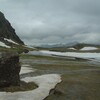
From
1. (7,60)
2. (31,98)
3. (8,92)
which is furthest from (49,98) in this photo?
(7,60)

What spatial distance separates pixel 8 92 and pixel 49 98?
530cm

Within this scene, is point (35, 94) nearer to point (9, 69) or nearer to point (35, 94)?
point (35, 94)

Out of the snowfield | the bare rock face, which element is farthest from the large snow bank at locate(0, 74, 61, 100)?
the bare rock face

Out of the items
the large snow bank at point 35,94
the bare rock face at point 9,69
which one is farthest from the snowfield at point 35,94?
the bare rock face at point 9,69

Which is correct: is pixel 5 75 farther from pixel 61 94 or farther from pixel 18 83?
pixel 61 94

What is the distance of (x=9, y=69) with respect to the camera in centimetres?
4100

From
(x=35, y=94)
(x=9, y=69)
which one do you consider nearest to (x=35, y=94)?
(x=35, y=94)

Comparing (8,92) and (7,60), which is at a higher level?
(7,60)

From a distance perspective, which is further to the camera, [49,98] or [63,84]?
[63,84]

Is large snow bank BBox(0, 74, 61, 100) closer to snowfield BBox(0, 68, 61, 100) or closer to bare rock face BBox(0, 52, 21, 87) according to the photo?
snowfield BBox(0, 68, 61, 100)

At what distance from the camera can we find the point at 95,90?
143ft

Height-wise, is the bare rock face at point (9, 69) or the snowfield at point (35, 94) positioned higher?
the bare rock face at point (9, 69)

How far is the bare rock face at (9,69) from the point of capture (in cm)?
3997

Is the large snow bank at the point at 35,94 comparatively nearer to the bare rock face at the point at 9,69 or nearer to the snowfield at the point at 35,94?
the snowfield at the point at 35,94
